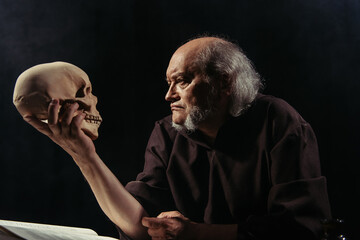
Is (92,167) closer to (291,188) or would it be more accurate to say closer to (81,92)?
(81,92)

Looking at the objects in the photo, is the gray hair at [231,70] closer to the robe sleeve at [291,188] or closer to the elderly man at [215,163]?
the elderly man at [215,163]

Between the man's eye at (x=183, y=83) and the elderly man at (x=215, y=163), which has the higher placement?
the man's eye at (x=183, y=83)

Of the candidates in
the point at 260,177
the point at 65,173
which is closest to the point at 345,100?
the point at 260,177

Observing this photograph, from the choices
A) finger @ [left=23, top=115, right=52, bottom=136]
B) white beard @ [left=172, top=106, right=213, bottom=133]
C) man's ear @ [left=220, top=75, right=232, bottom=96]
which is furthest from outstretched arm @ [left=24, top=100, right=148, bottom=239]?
man's ear @ [left=220, top=75, right=232, bottom=96]

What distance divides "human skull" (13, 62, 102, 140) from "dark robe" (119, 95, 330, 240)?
458 mm

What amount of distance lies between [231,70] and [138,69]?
29.0 inches

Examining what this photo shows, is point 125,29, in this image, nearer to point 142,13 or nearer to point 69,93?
point 142,13

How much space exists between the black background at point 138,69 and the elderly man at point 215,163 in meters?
0.34

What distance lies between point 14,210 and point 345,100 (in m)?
1.99

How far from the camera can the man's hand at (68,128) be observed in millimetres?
1735

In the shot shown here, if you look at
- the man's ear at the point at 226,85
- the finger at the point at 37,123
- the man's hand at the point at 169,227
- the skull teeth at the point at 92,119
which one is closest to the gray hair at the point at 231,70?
the man's ear at the point at 226,85

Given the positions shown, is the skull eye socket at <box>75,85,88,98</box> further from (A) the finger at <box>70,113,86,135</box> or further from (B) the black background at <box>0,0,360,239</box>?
(B) the black background at <box>0,0,360,239</box>

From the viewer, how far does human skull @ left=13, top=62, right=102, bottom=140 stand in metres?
1.77

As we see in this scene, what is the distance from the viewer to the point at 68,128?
176 centimetres
